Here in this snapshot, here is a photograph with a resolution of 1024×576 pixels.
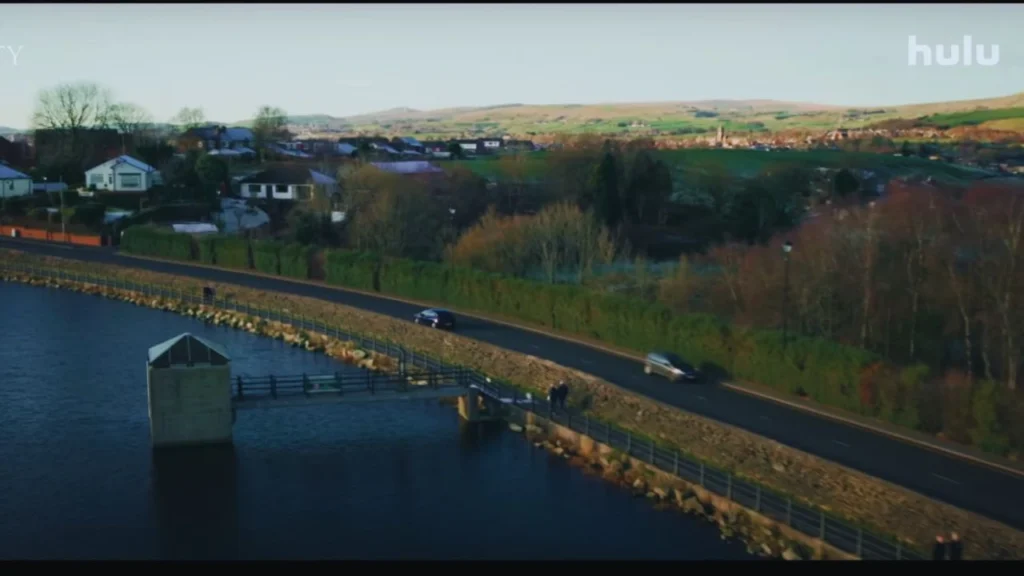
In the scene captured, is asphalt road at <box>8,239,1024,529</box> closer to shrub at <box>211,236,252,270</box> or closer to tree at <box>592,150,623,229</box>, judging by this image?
shrub at <box>211,236,252,270</box>

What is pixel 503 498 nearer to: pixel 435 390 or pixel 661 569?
pixel 435 390

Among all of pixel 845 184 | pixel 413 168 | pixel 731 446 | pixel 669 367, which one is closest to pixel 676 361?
pixel 669 367

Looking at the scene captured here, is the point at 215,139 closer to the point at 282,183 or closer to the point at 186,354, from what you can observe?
the point at 282,183

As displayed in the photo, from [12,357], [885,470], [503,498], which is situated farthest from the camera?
[12,357]

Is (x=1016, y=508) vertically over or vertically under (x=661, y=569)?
under

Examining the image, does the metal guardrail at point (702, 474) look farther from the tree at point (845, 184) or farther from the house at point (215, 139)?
the house at point (215, 139)

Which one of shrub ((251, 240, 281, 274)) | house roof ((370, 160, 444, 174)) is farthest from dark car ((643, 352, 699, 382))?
house roof ((370, 160, 444, 174))

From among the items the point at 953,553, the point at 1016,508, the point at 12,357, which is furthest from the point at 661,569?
the point at 12,357
